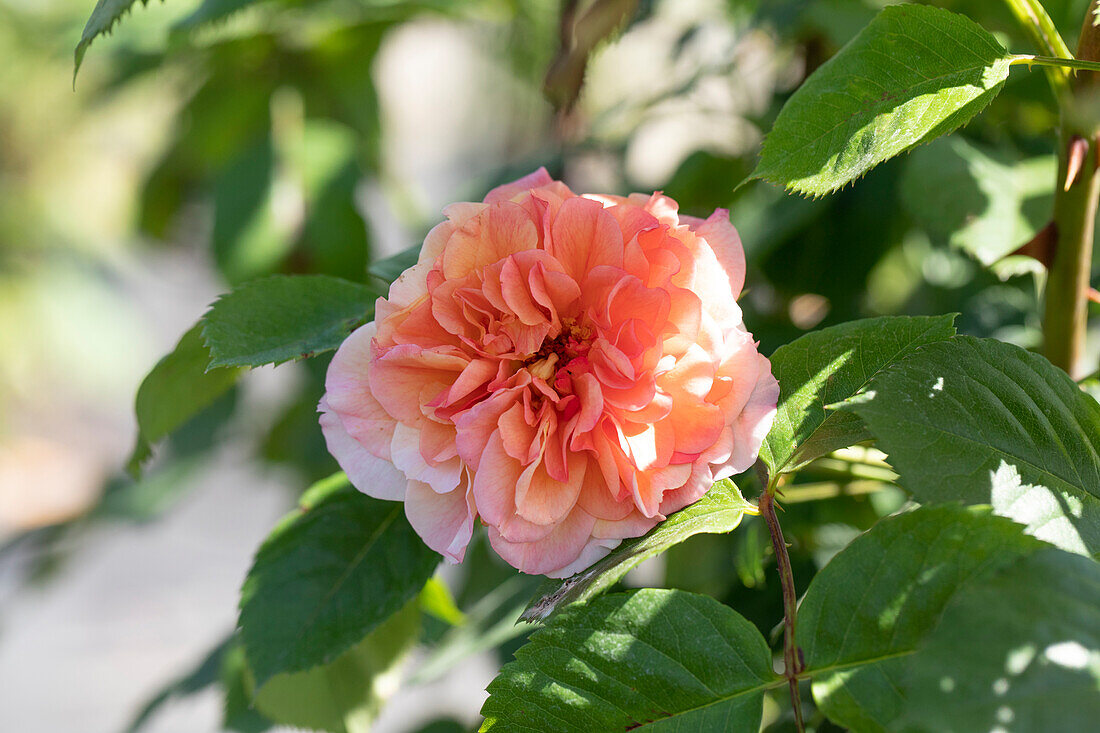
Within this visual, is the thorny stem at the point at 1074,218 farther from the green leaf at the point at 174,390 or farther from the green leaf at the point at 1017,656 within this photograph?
the green leaf at the point at 174,390

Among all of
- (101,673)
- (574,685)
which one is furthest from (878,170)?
(101,673)

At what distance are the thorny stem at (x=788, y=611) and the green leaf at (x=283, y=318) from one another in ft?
0.50

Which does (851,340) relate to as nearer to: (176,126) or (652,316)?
(652,316)

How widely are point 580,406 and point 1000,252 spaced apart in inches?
9.5

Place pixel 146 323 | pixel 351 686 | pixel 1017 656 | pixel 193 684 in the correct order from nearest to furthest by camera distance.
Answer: pixel 1017 656
pixel 351 686
pixel 193 684
pixel 146 323

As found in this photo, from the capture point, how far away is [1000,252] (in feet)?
1.27

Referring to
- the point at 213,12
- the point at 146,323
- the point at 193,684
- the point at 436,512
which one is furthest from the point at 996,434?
the point at 146,323

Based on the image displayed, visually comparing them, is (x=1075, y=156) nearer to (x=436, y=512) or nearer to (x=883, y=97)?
(x=883, y=97)

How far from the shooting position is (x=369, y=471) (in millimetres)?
271

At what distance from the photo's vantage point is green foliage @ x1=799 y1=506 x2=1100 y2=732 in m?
0.18

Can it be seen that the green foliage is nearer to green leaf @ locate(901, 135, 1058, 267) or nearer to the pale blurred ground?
green leaf @ locate(901, 135, 1058, 267)

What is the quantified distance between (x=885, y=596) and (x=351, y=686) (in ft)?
0.88

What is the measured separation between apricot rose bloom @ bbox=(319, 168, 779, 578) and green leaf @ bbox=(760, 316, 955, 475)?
2 centimetres

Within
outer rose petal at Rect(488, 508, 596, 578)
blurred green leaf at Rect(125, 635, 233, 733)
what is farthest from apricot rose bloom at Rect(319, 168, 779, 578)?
blurred green leaf at Rect(125, 635, 233, 733)
